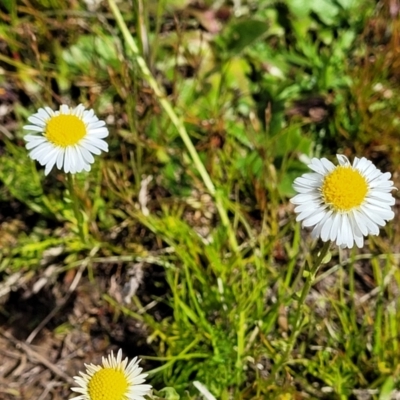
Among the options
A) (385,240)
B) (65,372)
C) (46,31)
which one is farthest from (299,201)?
(46,31)

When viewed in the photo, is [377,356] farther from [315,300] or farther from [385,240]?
[385,240]

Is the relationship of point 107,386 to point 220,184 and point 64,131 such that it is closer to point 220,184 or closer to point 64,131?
point 64,131

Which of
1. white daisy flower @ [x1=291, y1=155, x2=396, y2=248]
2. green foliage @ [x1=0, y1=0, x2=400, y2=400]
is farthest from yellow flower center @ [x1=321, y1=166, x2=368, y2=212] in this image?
green foliage @ [x1=0, y1=0, x2=400, y2=400]

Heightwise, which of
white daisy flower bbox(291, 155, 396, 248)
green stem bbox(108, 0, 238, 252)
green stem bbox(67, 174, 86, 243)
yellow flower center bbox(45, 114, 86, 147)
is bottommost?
white daisy flower bbox(291, 155, 396, 248)

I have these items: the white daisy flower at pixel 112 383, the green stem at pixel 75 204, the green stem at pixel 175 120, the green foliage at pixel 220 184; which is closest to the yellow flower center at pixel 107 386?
the white daisy flower at pixel 112 383

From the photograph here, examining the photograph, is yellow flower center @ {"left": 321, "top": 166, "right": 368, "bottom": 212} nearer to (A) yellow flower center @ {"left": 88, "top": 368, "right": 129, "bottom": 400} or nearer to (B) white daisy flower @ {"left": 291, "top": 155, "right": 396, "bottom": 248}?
(B) white daisy flower @ {"left": 291, "top": 155, "right": 396, "bottom": 248}

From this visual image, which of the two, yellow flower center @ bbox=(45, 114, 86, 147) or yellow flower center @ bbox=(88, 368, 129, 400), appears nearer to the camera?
yellow flower center @ bbox=(88, 368, 129, 400)

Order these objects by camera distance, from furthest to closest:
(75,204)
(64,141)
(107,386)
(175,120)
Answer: (175,120) < (75,204) < (64,141) < (107,386)

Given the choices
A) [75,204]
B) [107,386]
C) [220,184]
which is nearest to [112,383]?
[107,386]
